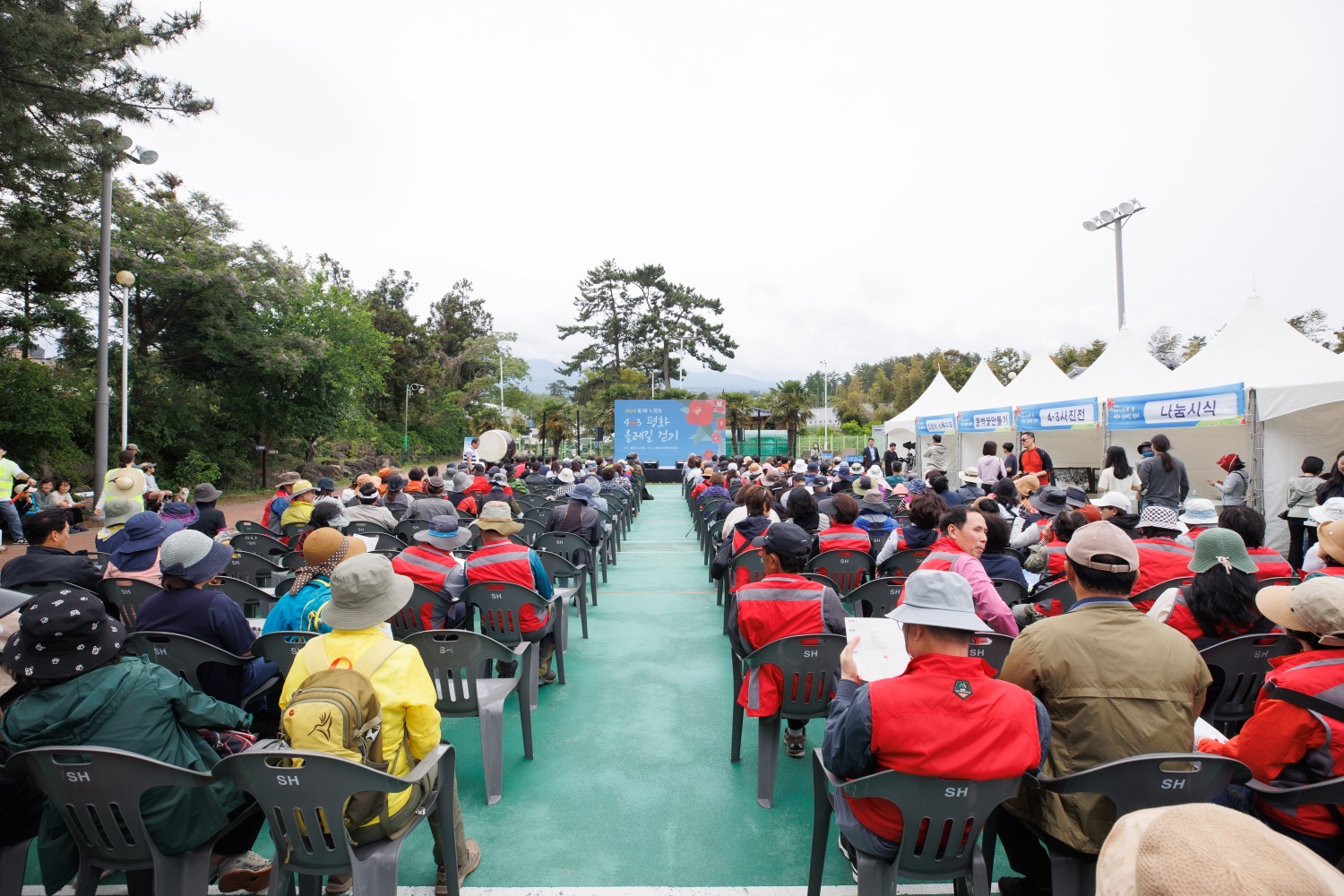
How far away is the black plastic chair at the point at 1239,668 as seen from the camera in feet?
8.11

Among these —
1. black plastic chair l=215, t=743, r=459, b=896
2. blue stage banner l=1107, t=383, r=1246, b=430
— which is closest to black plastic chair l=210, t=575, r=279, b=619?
black plastic chair l=215, t=743, r=459, b=896

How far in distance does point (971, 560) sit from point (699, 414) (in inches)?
668

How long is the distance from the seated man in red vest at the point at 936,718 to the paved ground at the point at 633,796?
0.93 metres

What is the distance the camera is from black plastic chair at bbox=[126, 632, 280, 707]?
8.00 feet

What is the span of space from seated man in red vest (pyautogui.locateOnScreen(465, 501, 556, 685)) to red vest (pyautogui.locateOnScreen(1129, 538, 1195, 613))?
3.23m

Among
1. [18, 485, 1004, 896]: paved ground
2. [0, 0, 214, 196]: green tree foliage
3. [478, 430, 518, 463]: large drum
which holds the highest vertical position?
[0, 0, 214, 196]: green tree foliage

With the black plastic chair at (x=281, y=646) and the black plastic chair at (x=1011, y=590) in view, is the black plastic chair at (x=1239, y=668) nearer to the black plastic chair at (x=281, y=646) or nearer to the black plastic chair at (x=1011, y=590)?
the black plastic chair at (x=1011, y=590)

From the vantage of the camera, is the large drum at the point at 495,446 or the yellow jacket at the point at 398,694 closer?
the yellow jacket at the point at 398,694

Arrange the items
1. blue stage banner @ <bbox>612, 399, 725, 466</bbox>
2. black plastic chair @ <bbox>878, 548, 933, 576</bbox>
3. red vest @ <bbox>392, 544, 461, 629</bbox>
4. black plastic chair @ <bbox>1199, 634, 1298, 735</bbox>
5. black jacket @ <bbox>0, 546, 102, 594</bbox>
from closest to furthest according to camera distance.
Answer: black plastic chair @ <bbox>1199, 634, 1298, 735</bbox> → black jacket @ <bbox>0, 546, 102, 594</bbox> → red vest @ <bbox>392, 544, 461, 629</bbox> → black plastic chair @ <bbox>878, 548, 933, 576</bbox> → blue stage banner @ <bbox>612, 399, 725, 466</bbox>

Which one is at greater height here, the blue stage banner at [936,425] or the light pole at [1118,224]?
the light pole at [1118,224]

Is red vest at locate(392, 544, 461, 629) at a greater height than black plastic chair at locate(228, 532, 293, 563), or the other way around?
red vest at locate(392, 544, 461, 629)

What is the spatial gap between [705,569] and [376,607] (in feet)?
19.7

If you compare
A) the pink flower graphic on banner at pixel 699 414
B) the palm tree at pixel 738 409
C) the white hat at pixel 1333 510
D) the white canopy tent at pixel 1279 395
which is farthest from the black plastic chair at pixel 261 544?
the palm tree at pixel 738 409

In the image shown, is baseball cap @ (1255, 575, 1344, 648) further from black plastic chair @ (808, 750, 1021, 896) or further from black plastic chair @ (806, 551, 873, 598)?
black plastic chair @ (806, 551, 873, 598)
